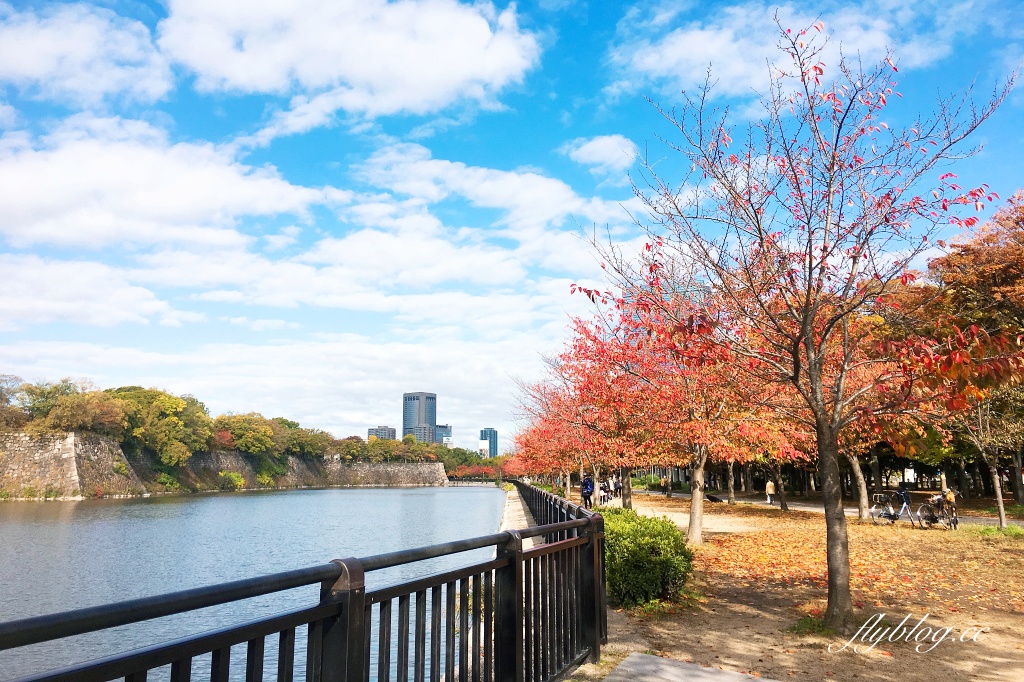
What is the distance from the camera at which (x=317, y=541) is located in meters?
30.6

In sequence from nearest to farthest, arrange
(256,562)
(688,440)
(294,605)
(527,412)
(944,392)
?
(944,392) → (294,605) → (688,440) → (256,562) → (527,412)

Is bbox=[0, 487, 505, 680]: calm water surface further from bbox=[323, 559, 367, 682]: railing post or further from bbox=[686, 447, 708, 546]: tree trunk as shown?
bbox=[323, 559, 367, 682]: railing post

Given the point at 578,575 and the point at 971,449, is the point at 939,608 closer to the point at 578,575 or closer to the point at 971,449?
the point at 578,575

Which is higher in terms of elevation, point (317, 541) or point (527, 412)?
point (527, 412)

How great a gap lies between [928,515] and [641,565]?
15.6 metres

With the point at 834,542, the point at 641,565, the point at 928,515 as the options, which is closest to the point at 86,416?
the point at 928,515

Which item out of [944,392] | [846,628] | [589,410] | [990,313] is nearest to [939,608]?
[846,628]

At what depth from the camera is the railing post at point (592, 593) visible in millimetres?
6281

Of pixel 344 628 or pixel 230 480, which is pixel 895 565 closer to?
pixel 344 628

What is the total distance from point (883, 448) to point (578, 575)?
114ft

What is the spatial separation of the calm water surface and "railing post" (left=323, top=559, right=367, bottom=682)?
8134mm

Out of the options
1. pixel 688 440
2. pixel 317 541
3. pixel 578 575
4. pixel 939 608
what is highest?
pixel 688 440

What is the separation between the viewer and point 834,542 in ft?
26.0

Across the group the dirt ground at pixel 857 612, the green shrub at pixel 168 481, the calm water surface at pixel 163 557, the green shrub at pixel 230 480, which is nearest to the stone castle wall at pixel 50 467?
the green shrub at pixel 168 481
